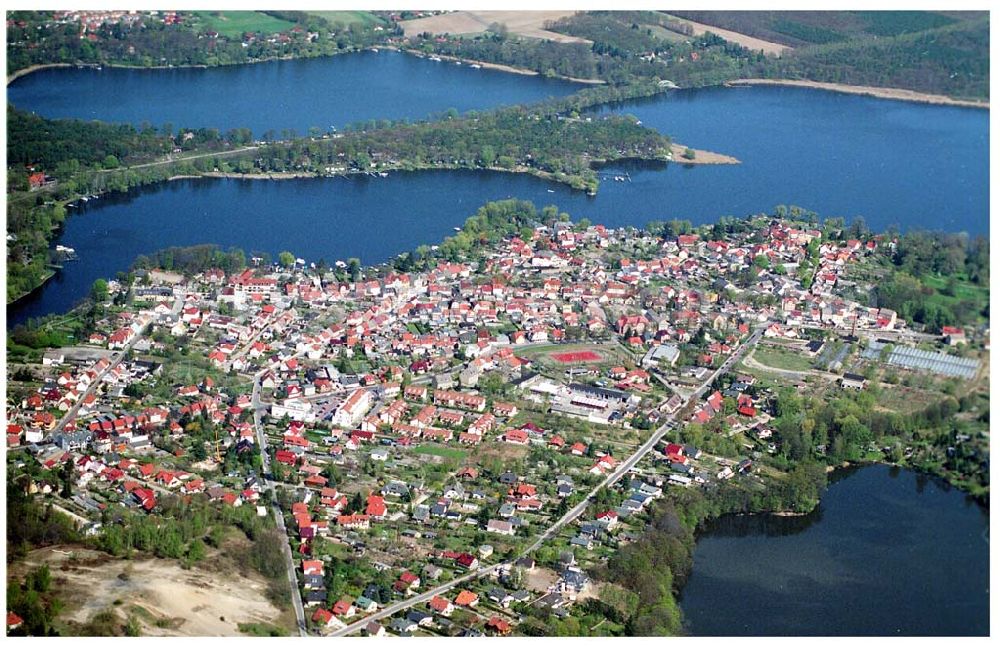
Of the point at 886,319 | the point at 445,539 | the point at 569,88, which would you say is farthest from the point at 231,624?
the point at 569,88

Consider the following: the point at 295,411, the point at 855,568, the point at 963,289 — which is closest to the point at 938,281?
the point at 963,289

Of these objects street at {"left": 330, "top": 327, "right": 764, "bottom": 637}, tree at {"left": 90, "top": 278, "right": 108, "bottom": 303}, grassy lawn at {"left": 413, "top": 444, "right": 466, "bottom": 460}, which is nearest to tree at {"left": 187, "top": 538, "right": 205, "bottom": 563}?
street at {"left": 330, "top": 327, "right": 764, "bottom": 637}

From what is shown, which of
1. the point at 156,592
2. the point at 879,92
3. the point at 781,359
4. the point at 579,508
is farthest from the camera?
the point at 879,92

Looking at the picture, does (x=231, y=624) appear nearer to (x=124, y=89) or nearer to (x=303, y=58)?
(x=124, y=89)

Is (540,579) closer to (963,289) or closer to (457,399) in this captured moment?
(457,399)

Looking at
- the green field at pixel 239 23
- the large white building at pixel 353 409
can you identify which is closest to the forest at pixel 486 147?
the green field at pixel 239 23

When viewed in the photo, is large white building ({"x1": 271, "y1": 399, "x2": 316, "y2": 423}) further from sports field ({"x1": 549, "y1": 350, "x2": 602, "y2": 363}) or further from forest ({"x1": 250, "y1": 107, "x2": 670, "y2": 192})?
forest ({"x1": 250, "y1": 107, "x2": 670, "y2": 192})

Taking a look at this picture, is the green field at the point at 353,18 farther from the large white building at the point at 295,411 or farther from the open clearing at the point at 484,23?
the large white building at the point at 295,411
